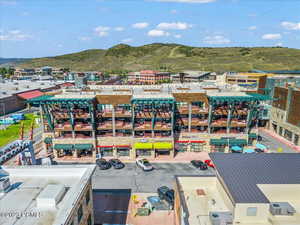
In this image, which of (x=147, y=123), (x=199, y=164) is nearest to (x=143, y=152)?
(x=147, y=123)

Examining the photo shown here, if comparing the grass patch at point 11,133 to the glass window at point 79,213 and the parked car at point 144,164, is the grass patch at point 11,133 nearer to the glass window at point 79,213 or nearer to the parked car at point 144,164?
the parked car at point 144,164

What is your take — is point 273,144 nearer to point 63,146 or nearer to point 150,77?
point 63,146

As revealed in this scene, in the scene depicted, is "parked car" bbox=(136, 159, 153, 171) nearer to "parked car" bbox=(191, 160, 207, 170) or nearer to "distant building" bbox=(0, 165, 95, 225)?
"parked car" bbox=(191, 160, 207, 170)

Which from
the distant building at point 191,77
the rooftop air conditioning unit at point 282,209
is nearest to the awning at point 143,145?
the rooftop air conditioning unit at point 282,209

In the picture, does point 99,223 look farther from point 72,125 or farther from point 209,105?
point 209,105

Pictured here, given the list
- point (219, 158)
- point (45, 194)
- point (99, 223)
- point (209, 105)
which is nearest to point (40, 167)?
point (45, 194)

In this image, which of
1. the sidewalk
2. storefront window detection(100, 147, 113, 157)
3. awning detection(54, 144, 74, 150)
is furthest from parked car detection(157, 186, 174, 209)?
the sidewalk
